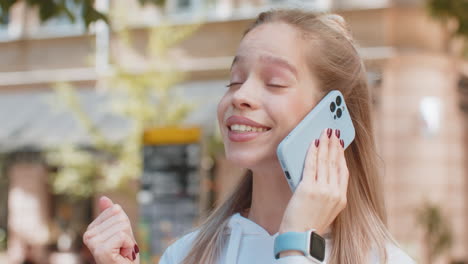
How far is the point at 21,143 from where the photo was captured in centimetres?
1424

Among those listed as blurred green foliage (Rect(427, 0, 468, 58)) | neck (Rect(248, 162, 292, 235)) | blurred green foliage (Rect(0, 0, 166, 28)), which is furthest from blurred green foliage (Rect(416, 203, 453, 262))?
neck (Rect(248, 162, 292, 235))

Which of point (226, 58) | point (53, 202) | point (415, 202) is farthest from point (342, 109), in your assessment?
point (53, 202)

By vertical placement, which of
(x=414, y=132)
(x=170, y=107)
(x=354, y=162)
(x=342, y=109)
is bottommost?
(x=414, y=132)

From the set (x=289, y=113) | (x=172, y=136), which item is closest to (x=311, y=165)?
(x=289, y=113)

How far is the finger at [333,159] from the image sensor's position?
1.65 m

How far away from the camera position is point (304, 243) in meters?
1.55

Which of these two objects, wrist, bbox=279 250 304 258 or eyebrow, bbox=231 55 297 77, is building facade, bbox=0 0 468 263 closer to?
eyebrow, bbox=231 55 297 77

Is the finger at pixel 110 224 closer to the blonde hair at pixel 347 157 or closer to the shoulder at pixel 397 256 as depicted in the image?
the blonde hair at pixel 347 157

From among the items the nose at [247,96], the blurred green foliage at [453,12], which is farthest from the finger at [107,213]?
the blurred green foliage at [453,12]

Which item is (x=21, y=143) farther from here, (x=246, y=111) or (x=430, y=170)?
(x=246, y=111)

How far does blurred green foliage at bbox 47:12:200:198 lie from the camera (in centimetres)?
1177

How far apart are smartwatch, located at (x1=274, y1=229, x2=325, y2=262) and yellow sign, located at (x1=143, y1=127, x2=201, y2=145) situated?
7292 millimetres

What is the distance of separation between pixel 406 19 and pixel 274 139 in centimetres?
1238

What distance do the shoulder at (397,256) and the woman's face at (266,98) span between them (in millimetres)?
327
